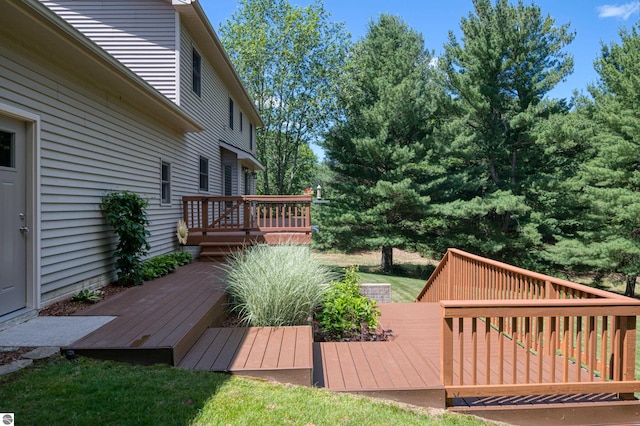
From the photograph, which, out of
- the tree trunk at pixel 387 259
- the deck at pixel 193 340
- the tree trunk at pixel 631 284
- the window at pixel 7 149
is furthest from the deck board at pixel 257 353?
the tree trunk at pixel 631 284

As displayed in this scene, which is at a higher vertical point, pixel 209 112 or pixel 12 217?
pixel 209 112

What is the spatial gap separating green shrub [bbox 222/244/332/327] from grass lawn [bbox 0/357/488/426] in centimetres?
131

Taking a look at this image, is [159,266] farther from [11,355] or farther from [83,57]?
[11,355]

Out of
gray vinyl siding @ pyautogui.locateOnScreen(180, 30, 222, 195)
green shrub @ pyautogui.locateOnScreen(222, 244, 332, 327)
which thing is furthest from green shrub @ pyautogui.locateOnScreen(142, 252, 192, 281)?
gray vinyl siding @ pyautogui.locateOnScreen(180, 30, 222, 195)

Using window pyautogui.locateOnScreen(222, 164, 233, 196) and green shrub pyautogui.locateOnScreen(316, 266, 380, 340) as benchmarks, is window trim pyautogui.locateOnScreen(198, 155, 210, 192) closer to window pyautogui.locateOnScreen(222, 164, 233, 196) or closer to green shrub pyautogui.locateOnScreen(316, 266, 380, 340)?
window pyautogui.locateOnScreen(222, 164, 233, 196)

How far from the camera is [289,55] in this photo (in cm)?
2270

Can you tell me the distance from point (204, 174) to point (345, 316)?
8176 mm

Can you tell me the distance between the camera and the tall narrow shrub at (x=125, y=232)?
5883mm

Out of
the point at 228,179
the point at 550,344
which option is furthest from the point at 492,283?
the point at 228,179

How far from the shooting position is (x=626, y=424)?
3.17m

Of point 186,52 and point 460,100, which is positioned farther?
point 460,100

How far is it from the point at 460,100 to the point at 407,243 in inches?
253

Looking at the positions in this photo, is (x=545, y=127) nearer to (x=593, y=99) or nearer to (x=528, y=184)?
(x=528, y=184)

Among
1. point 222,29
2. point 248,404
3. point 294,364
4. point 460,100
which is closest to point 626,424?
point 294,364
